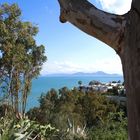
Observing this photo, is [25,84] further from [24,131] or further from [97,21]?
[97,21]

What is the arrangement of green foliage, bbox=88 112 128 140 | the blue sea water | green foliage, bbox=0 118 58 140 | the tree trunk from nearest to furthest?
the tree trunk → green foliage, bbox=0 118 58 140 → green foliage, bbox=88 112 128 140 → the blue sea water

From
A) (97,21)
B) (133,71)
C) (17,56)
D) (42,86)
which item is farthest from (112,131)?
(42,86)

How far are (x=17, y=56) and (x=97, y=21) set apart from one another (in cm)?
1519

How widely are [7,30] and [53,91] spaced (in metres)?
3.91

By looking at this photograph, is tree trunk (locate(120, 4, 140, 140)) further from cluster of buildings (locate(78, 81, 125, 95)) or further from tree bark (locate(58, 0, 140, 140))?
cluster of buildings (locate(78, 81, 125, 95))

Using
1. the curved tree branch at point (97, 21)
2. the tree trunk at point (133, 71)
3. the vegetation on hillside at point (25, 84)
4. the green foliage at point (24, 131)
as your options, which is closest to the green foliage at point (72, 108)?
the vegetation on hillside at point (25, 84)

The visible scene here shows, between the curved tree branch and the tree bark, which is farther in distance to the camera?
the curved tree branch

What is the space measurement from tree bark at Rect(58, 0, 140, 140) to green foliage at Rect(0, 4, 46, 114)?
48.8 feet

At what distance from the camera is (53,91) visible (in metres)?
19.8

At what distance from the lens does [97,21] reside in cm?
248

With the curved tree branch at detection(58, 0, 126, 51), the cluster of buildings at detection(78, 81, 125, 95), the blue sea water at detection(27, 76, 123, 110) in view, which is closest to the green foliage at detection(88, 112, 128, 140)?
the blue sea water at detection(27, 76, 123, 110)

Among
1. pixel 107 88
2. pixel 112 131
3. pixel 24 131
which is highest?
pixel 107 88

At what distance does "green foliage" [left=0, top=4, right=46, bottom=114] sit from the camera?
57.3 ft

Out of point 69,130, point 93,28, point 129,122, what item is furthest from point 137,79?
point 69,130
